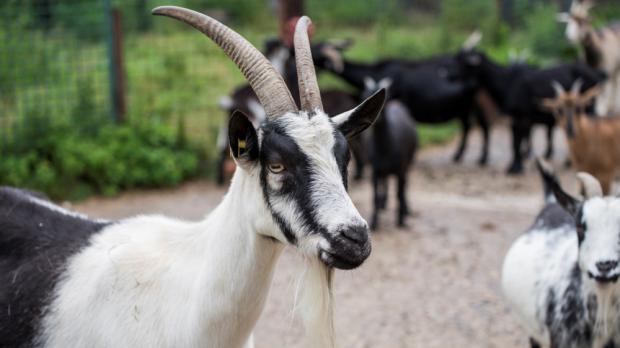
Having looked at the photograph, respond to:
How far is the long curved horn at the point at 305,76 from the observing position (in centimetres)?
319

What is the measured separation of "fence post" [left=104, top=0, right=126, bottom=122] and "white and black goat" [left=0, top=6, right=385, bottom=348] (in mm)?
6904

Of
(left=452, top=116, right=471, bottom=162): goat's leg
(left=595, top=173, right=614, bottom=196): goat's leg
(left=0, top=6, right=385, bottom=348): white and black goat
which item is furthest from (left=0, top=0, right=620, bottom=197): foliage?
(left=0, top=6, right=385, bottom=348): white and black goat

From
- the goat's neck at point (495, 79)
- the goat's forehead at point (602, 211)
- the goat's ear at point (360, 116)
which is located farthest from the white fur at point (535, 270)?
the goat's neck at point (495, 79)

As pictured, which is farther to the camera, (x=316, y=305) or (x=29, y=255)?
(x=29, y=255)

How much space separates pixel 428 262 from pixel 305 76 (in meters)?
4.61

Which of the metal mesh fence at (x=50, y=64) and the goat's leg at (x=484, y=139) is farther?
the goat's leg at (x=484, y=139)

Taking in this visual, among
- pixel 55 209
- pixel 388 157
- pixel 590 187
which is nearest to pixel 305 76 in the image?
pixel 55 209

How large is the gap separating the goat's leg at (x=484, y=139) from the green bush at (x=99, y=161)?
431 cm

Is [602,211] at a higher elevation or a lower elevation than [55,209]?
higher

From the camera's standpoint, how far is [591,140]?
9.23 meters

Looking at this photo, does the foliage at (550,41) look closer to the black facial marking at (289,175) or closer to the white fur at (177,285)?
the white fur at (177,285)

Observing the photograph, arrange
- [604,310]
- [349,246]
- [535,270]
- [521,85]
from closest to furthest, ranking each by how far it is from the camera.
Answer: [349,246] < [604,310] < [535,270] < [521,85]

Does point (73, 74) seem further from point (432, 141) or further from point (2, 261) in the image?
point (2, 261)

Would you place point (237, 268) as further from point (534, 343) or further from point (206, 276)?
point (534, 343)
